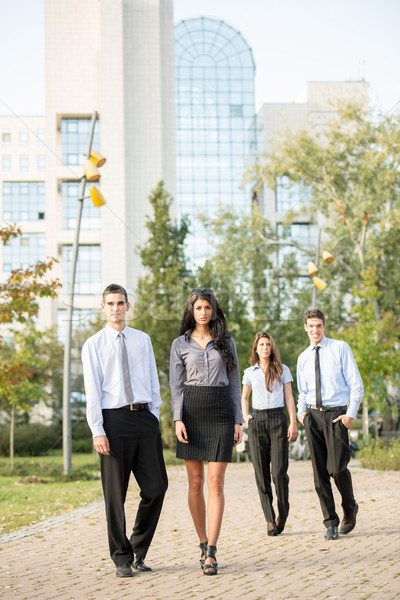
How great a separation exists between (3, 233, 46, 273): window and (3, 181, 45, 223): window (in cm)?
137

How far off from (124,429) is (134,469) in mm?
358

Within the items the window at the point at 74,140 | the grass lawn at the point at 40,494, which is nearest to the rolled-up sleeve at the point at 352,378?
the grass lawn at the point at 40,494

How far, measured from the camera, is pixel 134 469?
21.0ft

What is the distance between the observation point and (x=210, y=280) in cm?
2647

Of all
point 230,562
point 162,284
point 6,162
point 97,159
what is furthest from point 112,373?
point 6,162

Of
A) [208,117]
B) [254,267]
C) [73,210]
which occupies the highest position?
[208,117]

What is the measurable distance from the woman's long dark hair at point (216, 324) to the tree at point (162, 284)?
19.5m

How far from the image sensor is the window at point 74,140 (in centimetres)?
5628

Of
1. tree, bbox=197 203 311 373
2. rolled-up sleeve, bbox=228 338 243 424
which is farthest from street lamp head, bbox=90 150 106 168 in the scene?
tree, bbox=197 203 311 373

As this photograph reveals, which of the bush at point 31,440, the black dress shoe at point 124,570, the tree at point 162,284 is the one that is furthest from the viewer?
the bush at point 31,440

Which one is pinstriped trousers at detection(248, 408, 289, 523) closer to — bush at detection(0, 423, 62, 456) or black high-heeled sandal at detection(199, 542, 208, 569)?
→ black high-heeled sandal at detection(199, 542, 208, 569)

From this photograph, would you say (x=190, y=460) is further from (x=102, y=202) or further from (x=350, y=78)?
(x=350, y=78)

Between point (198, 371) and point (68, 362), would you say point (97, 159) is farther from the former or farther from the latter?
point (198, 371)

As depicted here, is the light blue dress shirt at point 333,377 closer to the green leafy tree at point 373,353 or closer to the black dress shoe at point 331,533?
the black dress shoe at point 331,533
